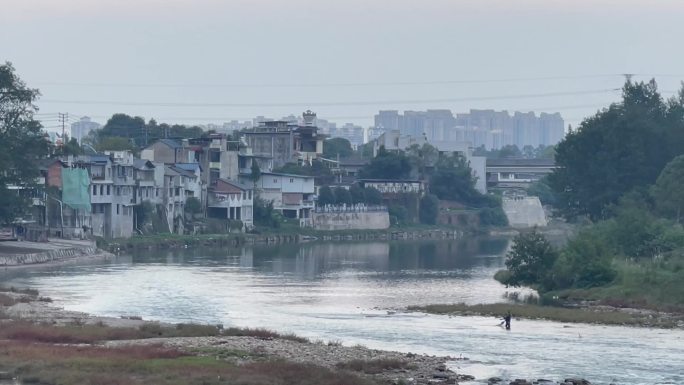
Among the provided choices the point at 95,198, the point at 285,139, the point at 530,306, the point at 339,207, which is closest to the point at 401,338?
the point at 530,306

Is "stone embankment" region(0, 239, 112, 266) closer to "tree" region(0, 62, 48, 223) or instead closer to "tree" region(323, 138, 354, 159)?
"tree" region(0, 62, 48, 223)

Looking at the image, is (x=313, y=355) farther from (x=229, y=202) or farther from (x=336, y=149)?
(x=336, y=149)

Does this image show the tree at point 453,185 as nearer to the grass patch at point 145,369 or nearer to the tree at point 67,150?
the tree at point 67,150

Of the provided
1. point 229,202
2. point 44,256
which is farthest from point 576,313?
point 229,202

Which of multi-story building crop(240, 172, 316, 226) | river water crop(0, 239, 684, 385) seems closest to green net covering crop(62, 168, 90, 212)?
river water crop(0, 239, 684, 385)

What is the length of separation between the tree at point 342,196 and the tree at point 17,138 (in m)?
A: 28.7

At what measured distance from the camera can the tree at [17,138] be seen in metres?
57.6

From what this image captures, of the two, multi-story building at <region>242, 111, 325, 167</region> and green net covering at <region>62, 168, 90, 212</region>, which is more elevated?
multi-story building at <region>242, 111, 325, 167</region>

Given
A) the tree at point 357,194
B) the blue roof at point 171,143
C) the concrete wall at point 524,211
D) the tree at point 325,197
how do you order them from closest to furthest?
the blue roof at point 171,143
the tree at point 325,197
the tree at point 357,194
the concrete wall at point 524,211

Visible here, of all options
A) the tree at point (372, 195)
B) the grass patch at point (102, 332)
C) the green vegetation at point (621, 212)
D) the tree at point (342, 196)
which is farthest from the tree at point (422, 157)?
the grass patch at point (102, 332)

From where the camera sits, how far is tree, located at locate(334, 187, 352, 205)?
86562mm

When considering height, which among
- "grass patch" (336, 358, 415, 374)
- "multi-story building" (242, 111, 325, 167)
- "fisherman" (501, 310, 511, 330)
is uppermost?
"multi-story building" (242, 111, 325, 167)

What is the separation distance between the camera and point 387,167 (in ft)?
306

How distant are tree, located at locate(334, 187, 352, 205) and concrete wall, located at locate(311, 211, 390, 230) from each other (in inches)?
52.6
